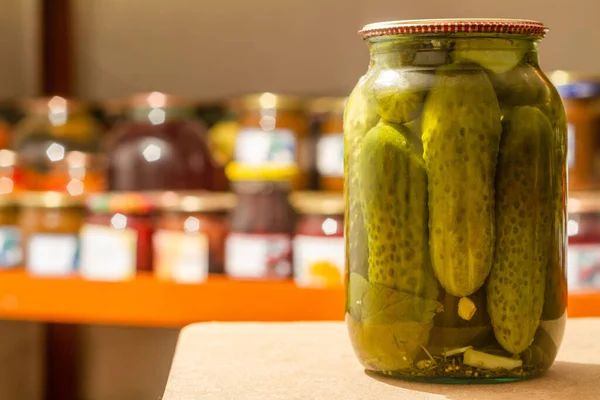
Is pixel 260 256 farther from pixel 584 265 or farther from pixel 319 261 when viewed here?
pixel 584 265

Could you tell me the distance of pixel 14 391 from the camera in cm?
239

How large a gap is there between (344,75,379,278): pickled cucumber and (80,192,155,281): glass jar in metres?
1.27

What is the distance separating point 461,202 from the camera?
0.64 metres

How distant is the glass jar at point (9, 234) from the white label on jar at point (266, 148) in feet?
1.64

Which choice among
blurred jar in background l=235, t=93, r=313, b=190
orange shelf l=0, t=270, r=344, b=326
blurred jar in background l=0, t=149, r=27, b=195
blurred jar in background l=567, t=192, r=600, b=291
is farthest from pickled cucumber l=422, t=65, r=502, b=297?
blurred jar in background l=0, t=149, r=27, b=195

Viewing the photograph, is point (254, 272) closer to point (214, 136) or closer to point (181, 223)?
point (181, 223)

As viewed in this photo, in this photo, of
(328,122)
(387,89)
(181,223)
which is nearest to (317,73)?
(328,122)

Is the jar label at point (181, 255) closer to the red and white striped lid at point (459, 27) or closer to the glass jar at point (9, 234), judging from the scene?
the glass jar at point (9, 234)

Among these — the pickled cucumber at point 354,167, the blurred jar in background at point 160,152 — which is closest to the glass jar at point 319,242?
the blurred jar in background at point 160,152

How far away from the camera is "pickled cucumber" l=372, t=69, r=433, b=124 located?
0.65 meters

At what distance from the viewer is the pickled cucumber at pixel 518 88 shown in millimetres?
649

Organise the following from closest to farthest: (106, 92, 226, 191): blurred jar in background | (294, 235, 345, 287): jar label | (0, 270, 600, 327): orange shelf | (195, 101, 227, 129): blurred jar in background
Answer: (0, 270, 600, 327): orange shelf
(294, 235, 345, 287): jar label
(106, 92, 226, 191): blurred jar in background
(195, 101, 227, 129): blurred jar in background

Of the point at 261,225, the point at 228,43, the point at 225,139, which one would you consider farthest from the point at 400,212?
the point at 228,43

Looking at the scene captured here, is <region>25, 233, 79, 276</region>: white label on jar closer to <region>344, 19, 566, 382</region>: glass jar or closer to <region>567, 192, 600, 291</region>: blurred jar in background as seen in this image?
<region>567, 192, 600, 291</region>: blurred jar in background
